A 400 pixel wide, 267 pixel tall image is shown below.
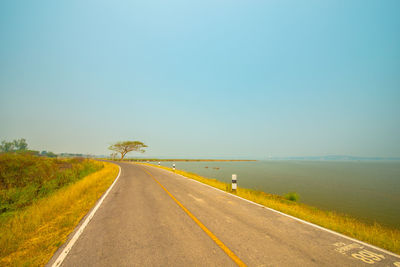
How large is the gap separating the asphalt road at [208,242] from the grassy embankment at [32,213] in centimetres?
52

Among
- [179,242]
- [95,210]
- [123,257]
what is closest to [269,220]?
[179,242]

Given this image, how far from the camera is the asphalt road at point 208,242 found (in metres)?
2.65

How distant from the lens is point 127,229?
3.90m

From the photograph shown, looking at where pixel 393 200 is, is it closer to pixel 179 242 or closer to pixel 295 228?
pixel 295 228

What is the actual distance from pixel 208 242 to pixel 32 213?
20.2ft

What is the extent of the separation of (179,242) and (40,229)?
3930 millimetres

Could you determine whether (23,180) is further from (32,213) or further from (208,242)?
(208,242)

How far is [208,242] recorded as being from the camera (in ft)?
10.6

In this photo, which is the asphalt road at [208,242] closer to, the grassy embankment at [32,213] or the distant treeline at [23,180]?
the grassy embankment at [32,213]

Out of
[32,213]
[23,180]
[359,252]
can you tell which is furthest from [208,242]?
[23,180]

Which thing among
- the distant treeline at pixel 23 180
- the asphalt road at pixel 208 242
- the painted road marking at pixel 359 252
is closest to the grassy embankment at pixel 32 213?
the distant treeline at pixel 23 180

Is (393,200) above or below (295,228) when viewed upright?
below

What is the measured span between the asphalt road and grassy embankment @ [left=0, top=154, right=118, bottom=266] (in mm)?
525

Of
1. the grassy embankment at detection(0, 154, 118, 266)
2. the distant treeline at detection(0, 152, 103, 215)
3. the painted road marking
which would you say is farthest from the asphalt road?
the distant treeline at detection(0, 152, 103, 215)
